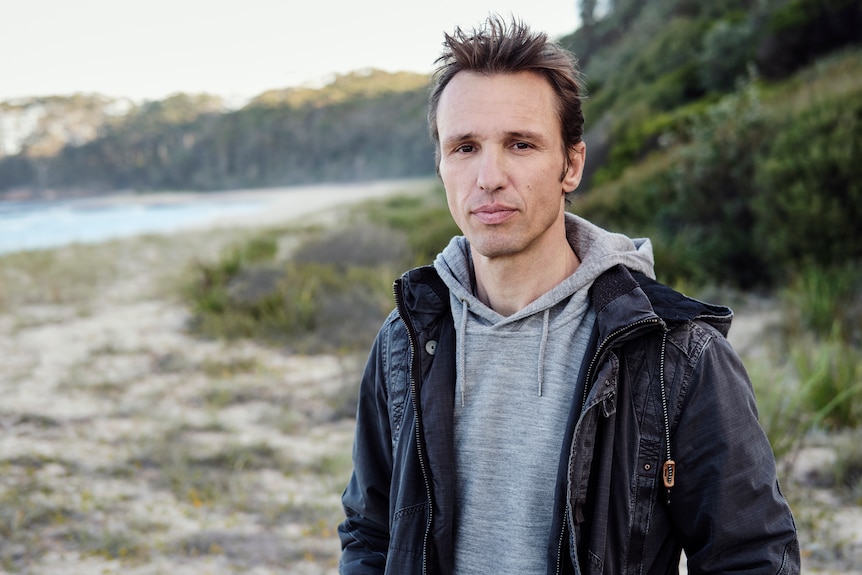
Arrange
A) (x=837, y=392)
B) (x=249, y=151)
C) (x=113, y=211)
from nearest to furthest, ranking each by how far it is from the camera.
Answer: (x=837, y=392)
(x=113, y=211)
(x=249, y=151)

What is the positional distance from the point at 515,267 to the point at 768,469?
732mm

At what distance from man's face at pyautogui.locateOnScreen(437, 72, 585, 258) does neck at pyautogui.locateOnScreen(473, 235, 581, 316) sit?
1.0 inches

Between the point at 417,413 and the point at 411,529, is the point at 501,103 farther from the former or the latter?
the point at 411,529

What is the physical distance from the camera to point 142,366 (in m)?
8.78

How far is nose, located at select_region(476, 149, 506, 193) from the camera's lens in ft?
5.59

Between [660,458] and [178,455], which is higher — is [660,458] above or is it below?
above

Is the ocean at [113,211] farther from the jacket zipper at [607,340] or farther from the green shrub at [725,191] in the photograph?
the jacket zipper at [607,340]

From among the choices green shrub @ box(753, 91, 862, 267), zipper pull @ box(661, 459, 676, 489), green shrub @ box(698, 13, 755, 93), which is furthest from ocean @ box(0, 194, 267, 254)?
zipper pull @ box(661, 459, 676, 489)

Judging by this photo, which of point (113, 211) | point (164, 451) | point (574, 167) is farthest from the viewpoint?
point (113, 211)

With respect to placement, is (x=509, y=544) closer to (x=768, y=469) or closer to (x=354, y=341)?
(x=768, y=469)

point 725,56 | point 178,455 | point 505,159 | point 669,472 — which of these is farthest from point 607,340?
point 725,56

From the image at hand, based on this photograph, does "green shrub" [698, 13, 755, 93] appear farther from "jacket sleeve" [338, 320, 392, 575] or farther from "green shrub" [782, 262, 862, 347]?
"jacket sleeve" [338, 320, 392, 575]

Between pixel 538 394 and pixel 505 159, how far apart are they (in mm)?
587

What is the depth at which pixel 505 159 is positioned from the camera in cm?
174
